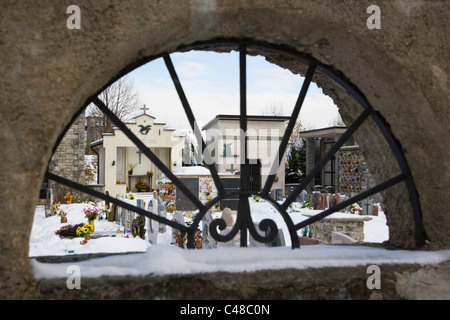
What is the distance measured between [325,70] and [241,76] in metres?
0.36

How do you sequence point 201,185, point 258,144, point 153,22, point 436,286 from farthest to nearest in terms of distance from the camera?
1. point 258,144
2. point 201,185
3. point 436,286
4. point 153,22

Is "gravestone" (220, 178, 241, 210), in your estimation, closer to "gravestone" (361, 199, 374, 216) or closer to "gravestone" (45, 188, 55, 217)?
"gravestone" (361, 199, 374, 216)

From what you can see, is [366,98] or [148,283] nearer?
[148,283]

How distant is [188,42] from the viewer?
143 centimetres

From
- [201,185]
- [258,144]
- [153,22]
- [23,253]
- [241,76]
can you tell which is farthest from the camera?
[258,144]

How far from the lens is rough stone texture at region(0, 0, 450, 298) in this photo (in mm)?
1070

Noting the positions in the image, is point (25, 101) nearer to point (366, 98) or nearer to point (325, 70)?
point (325, 70)

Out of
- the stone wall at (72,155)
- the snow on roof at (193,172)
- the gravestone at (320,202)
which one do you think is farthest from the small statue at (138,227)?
the stone wall at (72,155)

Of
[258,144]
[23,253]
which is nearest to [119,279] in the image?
[23,253]

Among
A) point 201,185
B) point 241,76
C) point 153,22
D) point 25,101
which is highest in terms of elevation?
point 153,22

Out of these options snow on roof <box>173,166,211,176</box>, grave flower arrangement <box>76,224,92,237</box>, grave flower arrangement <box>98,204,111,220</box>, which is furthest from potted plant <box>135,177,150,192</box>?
grave flower arrangement <box>76,224,92,237</box>

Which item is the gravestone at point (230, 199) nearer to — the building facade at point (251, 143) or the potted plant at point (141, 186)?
the building facade at point (251, 143)

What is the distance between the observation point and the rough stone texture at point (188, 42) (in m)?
1.07
